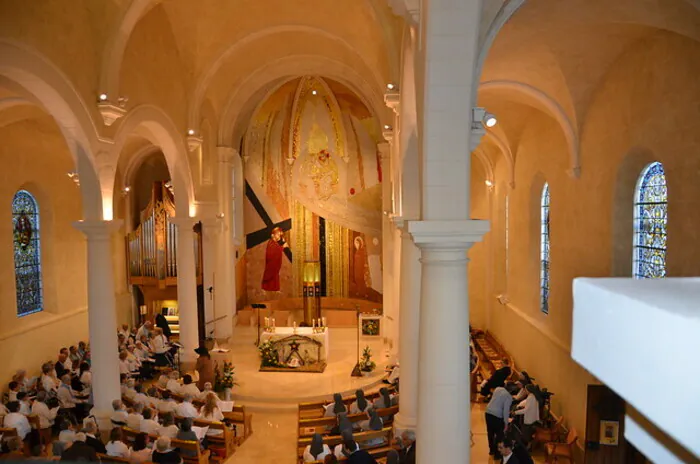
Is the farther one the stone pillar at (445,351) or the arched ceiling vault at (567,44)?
the arched ceiling vault at (567,44)

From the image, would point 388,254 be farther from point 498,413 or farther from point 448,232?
point 448,232

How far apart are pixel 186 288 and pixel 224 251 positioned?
2.53m

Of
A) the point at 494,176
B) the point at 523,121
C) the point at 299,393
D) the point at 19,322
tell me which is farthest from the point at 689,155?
the point at 19,322

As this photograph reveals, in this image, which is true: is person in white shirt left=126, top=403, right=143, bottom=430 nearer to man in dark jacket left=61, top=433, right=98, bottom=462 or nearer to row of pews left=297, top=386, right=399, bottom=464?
man in dark jacket left=61, top=433, right=98, bottom=462

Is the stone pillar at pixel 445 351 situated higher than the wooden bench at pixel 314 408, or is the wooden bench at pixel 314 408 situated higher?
the stone pillar at pixel 445 351

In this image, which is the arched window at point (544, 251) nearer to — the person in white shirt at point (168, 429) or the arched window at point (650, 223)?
the arched window at point (650, 223)

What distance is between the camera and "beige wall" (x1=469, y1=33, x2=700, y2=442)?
680 cm

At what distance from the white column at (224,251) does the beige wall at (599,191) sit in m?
8.57

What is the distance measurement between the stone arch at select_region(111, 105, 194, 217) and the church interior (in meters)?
0.08

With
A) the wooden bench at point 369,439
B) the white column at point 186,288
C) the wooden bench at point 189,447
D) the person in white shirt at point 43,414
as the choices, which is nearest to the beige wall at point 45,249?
the person in white shirt at point 43,414

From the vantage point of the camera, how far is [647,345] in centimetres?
79

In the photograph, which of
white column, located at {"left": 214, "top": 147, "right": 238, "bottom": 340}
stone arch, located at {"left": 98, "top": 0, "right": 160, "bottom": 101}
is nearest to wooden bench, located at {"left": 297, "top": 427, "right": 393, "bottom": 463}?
stone arch, located at {"left": 98, "top": 0, "right": 160, "bottom": 101}

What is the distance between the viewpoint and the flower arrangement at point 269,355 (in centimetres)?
1433

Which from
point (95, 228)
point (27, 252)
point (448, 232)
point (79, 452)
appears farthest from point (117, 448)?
point (27, 252)
